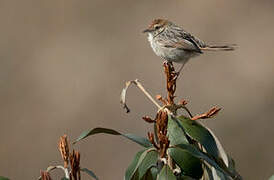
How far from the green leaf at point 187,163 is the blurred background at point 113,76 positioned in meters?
9.55

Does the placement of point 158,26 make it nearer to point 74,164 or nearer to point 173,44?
point 173,44

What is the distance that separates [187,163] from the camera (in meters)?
2.42

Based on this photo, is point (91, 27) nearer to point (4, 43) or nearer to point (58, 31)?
point (58, 31)

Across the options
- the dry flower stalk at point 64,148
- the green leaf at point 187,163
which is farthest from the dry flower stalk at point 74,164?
the green leaf at point 187,163

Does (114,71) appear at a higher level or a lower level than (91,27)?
lower

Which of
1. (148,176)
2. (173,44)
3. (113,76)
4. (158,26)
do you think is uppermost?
(158,26)

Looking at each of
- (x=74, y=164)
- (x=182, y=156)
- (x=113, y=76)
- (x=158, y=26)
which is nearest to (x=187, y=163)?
(x=182, y=156)

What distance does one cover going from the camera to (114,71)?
14.9m

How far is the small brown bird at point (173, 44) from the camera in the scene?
5711 millimetres

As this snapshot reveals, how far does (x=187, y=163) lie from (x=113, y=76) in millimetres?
12401

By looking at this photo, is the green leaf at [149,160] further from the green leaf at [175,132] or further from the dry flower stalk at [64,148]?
the dry flower stalk at [64,148]

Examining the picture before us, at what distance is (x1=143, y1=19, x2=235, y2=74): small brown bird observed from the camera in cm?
571

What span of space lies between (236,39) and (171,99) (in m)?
13.4

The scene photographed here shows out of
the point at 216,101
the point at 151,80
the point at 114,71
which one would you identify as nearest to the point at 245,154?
the point at 216,101
